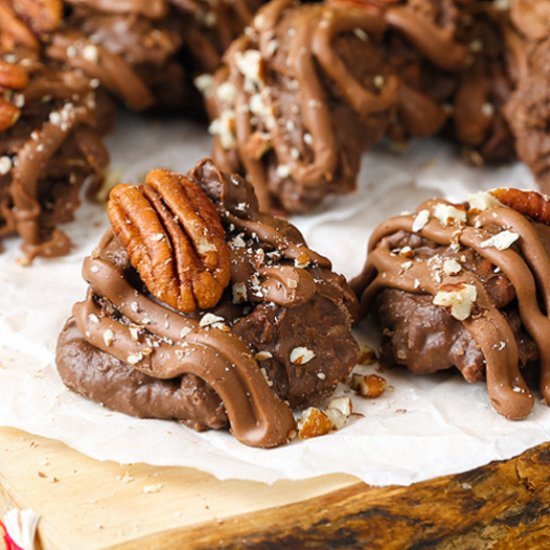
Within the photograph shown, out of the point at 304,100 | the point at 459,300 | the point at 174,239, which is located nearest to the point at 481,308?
the point at 459,300

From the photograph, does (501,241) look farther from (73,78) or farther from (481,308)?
(73,78)

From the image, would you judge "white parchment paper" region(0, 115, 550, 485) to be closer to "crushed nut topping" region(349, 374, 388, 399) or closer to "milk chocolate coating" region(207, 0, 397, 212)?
"crushed nut topping" region(349, 374, 388, 399)

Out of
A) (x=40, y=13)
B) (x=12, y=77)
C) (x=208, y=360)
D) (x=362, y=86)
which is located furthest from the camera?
(x=40, y=13)

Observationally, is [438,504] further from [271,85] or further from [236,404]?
[271,85]

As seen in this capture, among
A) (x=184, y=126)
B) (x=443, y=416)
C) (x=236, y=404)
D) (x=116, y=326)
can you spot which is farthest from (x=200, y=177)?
(x=184, y=126)

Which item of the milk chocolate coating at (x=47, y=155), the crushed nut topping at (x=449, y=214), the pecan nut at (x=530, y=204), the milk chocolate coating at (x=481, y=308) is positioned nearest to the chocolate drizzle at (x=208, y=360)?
the milk chocolate coating at (x=481, y=308)

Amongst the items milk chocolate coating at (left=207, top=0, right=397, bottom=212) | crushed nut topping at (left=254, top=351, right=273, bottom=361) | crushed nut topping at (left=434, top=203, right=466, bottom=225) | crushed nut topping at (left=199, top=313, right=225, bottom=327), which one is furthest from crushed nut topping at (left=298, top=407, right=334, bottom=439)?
milk chocolate coating at (left=207, top=0, right=397, bottom=212)
